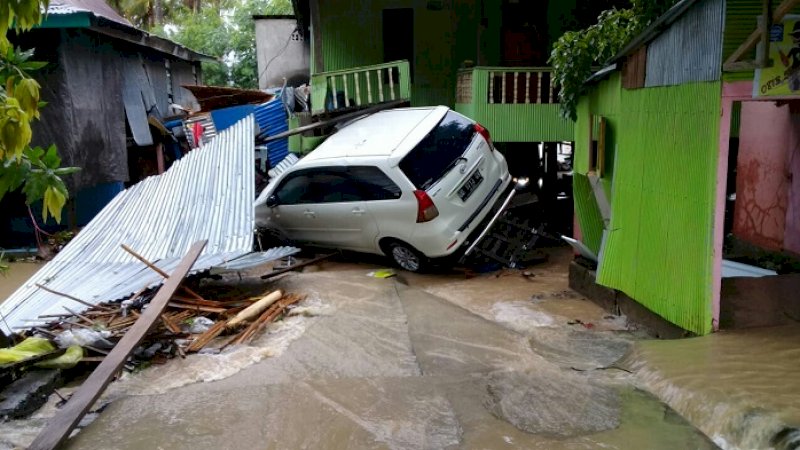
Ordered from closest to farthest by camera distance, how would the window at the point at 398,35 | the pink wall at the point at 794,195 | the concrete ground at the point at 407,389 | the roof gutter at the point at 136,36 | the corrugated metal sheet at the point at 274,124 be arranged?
the concrete ground at the point at 407,389 → the pink wall at the point at 794,195 → the roof gutter at the point at 136,36 → the window at the point at 398,35 → the corrugated metal sheet at the point at 274,124

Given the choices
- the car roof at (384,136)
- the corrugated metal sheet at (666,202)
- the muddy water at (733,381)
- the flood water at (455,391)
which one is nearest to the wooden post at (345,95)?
the car roof at (384,136)

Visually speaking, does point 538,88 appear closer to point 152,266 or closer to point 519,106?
point 519,106

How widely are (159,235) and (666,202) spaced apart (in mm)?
5860

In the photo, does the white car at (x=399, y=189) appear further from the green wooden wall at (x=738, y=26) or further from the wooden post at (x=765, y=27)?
the wooden post at (x=765, y=27)

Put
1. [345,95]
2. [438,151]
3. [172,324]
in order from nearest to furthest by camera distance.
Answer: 1. [172,324]
2. [438,151]
3. [345,95]

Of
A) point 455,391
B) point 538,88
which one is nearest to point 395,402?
point 455,391

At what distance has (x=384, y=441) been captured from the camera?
4.18 metres

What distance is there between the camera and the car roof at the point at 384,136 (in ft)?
29.4

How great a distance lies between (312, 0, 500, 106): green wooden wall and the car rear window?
5455mm

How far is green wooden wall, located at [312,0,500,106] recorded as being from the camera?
571 inches

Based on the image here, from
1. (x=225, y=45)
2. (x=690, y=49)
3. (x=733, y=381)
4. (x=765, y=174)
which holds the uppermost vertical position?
(x=225, y=45)

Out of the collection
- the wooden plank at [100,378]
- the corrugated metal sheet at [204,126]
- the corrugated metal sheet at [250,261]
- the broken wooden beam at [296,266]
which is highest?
the corrugated metal sheet at [204,126]

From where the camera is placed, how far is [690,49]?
5.19m

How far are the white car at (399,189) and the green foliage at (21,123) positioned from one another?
6.07 meters
